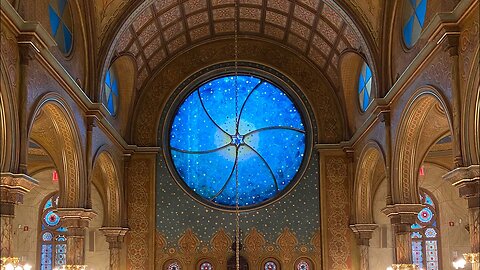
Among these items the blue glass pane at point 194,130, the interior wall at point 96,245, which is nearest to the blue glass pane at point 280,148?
the blue glass pane at point 194,130

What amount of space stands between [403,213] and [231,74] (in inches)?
398

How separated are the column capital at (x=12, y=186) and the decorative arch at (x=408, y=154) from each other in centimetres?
889

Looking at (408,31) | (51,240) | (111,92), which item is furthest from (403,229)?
(51,240)

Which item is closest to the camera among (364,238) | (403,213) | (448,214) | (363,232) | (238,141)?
(403,213)

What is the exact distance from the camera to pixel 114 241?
77.3ft

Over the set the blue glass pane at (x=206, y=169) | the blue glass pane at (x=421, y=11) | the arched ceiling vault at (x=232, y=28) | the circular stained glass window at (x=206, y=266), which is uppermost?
the arched ceiling vault at (x=232, y=28)

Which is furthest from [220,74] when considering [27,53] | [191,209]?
[27,53]

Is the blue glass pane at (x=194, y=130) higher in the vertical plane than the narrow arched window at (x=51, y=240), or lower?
higher

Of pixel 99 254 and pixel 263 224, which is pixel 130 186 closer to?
pixel 99 254

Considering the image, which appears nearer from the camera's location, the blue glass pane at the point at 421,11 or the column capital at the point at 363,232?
the blue glass pane at the point at 421,11

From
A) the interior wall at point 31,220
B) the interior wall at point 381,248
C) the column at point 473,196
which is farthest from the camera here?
the interior wall at point 31,220

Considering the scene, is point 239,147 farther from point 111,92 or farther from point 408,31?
point 408,31

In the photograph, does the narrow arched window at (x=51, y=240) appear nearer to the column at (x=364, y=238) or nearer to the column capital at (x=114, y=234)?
the column capital at (x=114, y=234)

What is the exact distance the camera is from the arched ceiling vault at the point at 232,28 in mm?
22250
